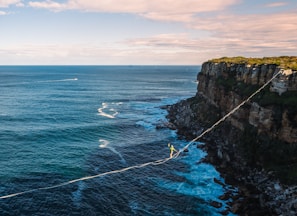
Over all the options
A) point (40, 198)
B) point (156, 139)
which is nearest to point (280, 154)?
point (156, 139)

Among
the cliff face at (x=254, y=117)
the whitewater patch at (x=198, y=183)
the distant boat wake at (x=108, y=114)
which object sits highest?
the cliff face at (x=254, y=117)

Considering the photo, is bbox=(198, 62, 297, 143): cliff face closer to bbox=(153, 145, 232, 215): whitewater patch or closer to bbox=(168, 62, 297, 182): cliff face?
bbox=(168, 62, 297, 182): cliff face

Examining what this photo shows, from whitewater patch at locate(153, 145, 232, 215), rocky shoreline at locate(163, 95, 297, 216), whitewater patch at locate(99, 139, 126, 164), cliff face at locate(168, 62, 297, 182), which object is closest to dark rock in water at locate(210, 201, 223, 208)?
rocky shoreline at locate(163, 95, 297, 216)

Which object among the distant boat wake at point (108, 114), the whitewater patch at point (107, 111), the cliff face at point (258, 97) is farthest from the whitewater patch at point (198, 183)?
the whitewater patch at point (107, 111)

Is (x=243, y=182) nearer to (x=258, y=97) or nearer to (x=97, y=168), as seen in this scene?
(x=258, y=97)

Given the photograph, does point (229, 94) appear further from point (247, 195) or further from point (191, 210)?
point (191, 210)

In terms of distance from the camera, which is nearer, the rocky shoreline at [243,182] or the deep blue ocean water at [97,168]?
the rocky shoreline at [243,182]

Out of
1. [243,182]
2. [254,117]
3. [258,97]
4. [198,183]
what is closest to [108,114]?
[254,117]

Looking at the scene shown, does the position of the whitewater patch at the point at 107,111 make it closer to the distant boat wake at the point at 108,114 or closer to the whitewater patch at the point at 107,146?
the distant boat wake at the point at 108,114
